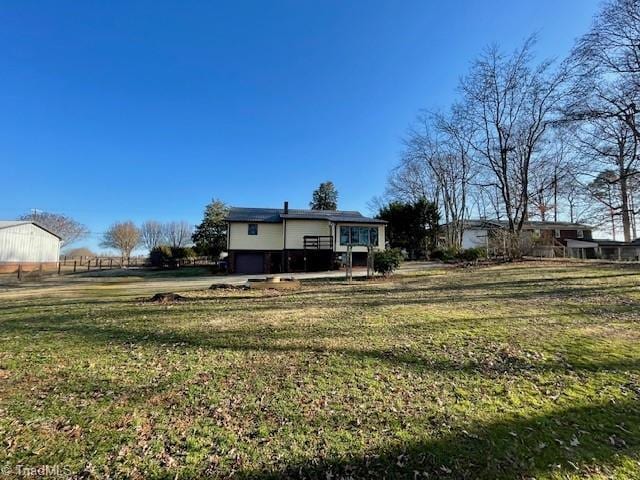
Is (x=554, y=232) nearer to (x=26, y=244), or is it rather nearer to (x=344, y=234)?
(x=344, y=234)

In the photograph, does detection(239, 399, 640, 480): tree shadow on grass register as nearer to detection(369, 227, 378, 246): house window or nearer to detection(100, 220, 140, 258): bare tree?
detection(369, 227, 378, 246): house window

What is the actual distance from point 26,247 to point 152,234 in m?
33.2

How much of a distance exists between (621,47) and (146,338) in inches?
792

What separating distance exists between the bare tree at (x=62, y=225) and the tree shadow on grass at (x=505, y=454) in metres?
63.0

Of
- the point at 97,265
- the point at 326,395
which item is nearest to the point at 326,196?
the point at 97,265

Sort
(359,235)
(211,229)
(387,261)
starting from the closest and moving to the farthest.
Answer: (387,261) → (359,235) → (211,229)

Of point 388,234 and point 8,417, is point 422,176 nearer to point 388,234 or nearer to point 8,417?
point 388,234

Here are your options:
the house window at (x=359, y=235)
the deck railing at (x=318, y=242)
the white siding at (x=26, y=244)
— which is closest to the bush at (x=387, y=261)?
the house window at (x=359, y=235)

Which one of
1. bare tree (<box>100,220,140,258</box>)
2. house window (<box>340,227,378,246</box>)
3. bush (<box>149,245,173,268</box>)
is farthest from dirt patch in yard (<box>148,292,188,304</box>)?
bare tree (<box>100,220,140,258</box>)

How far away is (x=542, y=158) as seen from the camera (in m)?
27.3

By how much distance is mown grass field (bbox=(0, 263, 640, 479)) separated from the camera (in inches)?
108

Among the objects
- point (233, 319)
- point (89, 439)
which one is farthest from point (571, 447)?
point (233, 319)

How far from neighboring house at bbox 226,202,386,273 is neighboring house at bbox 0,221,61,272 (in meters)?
22.3

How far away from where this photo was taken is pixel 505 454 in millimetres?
2836
